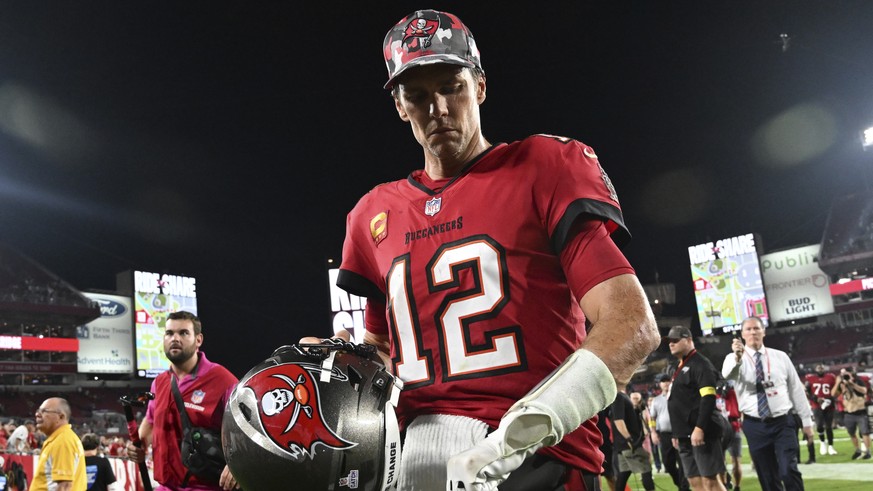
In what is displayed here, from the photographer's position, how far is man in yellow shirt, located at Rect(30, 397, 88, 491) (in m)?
8.72

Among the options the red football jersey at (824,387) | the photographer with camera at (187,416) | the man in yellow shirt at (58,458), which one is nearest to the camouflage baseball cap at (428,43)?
the photographer with camera at (187,416)

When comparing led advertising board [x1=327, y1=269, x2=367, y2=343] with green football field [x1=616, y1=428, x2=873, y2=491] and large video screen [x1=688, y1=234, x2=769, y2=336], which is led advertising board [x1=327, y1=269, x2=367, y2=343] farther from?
large video screen [x1=688, y1=234, x2=769, y2=336]

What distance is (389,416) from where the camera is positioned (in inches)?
67.4

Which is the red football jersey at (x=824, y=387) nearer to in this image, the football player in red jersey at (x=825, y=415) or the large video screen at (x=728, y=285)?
the football player in red jersey at (x=825, y=415)

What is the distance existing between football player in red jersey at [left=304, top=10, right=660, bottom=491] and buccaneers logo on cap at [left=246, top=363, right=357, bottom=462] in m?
0.29

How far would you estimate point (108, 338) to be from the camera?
44969 millimetres

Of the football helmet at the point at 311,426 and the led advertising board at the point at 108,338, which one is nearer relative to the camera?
the football helmet at the point at 311,426

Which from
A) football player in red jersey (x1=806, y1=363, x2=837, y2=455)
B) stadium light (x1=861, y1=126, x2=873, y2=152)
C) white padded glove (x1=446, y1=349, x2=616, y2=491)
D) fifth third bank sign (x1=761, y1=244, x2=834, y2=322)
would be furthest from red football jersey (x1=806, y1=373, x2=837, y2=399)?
fifth third bank sign (x1=761, y1=244, x2=834, y2=322)

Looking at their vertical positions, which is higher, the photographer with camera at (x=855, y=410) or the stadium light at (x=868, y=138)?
the stadium light at (x=868, y=138)

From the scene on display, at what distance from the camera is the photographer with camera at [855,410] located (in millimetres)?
14824

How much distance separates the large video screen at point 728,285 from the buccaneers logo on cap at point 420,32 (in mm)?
47699

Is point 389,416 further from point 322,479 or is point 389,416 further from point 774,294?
point 774,294

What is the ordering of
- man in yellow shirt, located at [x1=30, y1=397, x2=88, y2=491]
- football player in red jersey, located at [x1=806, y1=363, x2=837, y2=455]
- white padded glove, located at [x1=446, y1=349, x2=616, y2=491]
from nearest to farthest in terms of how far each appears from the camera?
white padded glove, located at [x1=446, y1=349, x2=616, y2=491], man in yellow shirt, located at [x1=30, y1=397, x2=88, y2=491], football player in red jersey, located at [x1=806, y1=363, x2=837, y2=455]

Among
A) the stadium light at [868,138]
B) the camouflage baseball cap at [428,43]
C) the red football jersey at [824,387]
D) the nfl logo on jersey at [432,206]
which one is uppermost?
the stadium light at [868,138]
